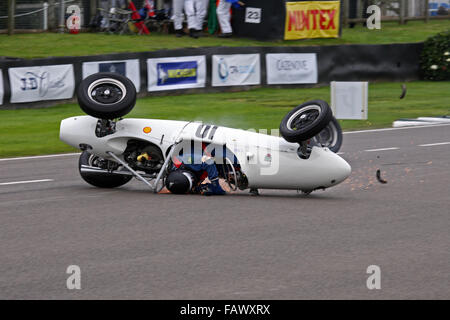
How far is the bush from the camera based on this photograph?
2595 centimetres

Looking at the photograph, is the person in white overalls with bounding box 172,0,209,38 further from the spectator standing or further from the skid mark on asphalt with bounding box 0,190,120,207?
the skid mark on asphalt with bounding box 0,190,120,207

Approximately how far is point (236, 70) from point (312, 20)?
255 inches

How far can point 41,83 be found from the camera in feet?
64.2

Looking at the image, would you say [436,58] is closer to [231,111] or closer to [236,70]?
[236,70]

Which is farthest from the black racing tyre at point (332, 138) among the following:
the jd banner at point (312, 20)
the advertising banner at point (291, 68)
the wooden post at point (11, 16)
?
the wooden post at point (11, 16)

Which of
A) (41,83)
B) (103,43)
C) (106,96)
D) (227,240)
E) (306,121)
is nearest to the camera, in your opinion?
(227,240)

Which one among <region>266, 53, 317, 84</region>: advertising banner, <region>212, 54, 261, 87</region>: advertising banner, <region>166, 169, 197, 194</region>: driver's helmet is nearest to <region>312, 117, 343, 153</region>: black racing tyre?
<region>166, 169, 197, 194</region>: driver's helmet

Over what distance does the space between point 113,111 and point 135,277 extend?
3.67 meters

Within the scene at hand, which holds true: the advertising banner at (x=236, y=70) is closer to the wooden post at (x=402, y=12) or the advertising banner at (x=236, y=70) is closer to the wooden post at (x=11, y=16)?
the wooden post at (x=11, y=16)

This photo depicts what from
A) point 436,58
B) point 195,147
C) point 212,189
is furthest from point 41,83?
point 436,58

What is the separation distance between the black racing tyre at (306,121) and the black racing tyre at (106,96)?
71.8 inches

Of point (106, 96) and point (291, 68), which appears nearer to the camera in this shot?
point (106, 96)
